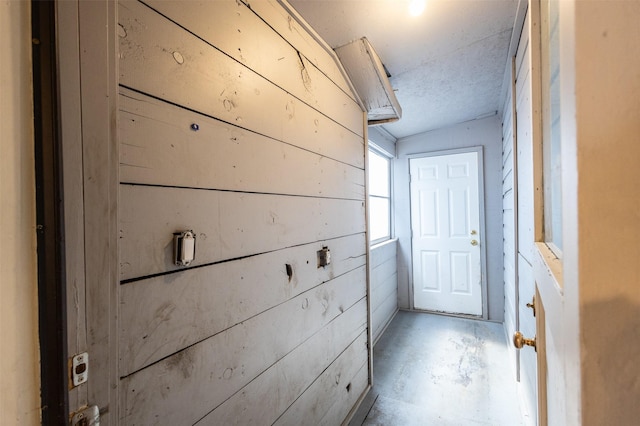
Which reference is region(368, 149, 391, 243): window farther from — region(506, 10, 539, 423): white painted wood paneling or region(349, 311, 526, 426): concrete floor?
region(506, 10, 539, 423): white painted wood paneling

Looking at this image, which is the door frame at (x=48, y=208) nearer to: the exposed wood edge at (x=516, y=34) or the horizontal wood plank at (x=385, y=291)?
the exposed wood edge at (x=516, y=34)

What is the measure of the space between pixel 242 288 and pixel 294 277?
31 centimetres

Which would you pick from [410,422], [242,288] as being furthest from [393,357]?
[242,288]

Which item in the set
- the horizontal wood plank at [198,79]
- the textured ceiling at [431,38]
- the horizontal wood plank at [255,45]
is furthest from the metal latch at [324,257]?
the textured ceiling at [431,38]

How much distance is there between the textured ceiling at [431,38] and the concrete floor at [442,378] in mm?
2295

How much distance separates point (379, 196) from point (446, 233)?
953mm

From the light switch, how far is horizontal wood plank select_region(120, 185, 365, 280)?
0.01 metres

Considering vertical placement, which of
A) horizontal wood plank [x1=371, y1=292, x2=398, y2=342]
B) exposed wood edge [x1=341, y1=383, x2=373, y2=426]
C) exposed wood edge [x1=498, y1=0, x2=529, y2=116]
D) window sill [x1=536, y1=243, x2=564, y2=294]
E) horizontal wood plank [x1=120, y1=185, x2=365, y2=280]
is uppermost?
exposed wood edge [x1=498, y1=0, x2=529, y2=116]

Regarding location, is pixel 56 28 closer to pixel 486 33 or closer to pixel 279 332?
pixel 279 332

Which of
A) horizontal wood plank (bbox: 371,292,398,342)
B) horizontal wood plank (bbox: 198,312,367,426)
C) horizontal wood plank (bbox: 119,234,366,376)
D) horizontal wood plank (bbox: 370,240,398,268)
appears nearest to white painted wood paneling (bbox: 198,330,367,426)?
horizontal wood plank (bbox: 198,312,367,426)

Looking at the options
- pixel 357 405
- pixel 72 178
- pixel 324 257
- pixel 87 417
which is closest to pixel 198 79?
pixel 72 178

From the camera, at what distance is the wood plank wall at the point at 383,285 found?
2867 mm

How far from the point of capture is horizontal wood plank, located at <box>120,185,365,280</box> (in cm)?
65

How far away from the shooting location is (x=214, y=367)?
0.85m
